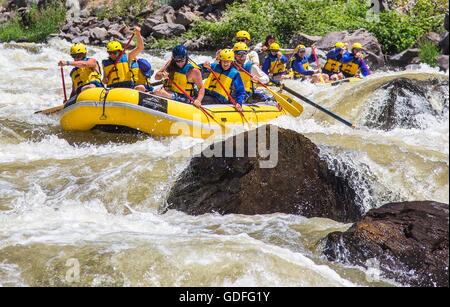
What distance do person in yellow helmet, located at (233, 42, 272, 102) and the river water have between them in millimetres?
837

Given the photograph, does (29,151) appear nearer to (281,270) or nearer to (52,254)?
(52,254)

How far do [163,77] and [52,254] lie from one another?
17.1 ft

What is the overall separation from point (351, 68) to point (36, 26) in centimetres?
1581

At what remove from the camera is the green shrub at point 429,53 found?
1449 centimetres

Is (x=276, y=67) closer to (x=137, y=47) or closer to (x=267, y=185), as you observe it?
(x=137, y=47)

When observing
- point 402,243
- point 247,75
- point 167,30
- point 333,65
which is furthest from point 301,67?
point 167,30

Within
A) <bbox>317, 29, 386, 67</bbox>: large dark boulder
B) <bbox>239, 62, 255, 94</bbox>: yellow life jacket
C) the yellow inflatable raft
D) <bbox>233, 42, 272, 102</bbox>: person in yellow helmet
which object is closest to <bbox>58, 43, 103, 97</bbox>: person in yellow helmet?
the yellow inflatable raft

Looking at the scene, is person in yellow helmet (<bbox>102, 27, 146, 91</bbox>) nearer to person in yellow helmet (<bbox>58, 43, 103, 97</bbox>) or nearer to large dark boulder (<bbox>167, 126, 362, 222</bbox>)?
person in yellow helmet (<bbox>58, 43, 103, 97</bbox>)

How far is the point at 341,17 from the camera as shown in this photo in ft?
64.1

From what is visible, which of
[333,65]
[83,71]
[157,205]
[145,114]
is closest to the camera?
[157,205]

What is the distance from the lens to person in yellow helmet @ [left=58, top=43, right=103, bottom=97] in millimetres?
8914

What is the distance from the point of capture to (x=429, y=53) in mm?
14617

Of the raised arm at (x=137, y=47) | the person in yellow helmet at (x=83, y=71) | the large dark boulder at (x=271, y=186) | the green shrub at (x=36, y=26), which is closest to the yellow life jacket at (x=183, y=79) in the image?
the raised arm at (x=137, y=47)
